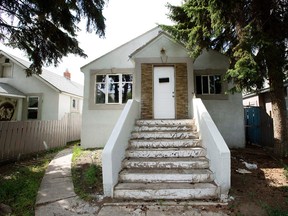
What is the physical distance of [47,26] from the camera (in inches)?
256

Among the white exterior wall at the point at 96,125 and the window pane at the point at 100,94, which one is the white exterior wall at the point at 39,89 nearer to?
the white exterior wall at the point at 96,125

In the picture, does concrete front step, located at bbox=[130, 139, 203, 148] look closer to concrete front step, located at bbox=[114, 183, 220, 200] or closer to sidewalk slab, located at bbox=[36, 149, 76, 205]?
concrete front step, located at bbox=[114, 183, 220, 200]

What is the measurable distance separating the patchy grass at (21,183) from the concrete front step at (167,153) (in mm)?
2499

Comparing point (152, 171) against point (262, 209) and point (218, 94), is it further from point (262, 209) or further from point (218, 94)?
point (218, 94)

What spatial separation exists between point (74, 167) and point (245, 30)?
7345mm

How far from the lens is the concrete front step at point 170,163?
503 cm

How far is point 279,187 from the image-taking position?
473 centimetres

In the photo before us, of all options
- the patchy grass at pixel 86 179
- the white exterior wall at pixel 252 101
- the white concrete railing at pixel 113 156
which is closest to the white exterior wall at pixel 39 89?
the patchy grass at pixel 86 179

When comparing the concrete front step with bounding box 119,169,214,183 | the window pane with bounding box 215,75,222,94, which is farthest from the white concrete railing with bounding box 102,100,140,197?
the window pane with bounding box 215,75,222,94

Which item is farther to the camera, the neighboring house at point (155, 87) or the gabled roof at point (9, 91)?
the gabled roof at point (9, 91)

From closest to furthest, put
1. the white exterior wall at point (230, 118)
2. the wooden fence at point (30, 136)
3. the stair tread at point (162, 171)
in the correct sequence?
the stair tread at point (162, 171) < the wooden fence at point (30, 136) < the white exterior wall at point (230, 118)

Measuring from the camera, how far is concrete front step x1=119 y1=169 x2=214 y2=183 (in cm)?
457

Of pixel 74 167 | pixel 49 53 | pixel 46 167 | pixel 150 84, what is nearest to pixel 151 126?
pixel 150 84

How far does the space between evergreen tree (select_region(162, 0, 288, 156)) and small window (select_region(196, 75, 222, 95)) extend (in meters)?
1.92
